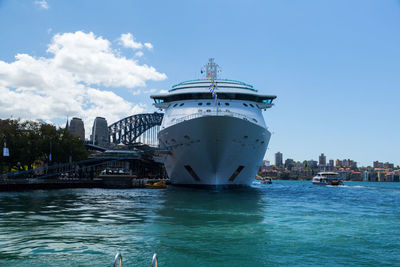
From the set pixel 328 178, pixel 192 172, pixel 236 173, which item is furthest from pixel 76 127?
pixel 236 173

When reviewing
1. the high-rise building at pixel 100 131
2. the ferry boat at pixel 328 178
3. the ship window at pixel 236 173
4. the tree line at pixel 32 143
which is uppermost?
the high-rise building at pixel 100 131

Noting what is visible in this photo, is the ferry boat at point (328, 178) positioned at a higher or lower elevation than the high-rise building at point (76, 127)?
lower

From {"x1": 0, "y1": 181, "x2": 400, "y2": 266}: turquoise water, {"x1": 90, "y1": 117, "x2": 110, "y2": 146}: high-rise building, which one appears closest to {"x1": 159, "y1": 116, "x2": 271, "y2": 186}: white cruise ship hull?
{"x1": 0, "y1": 181, "x2": 400, "y2": 266}: turquoise water

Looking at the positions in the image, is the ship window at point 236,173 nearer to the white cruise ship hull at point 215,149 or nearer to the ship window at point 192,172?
the white cruise ship hull at point 215,149

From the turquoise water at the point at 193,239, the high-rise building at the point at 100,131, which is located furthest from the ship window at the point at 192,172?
the high-rise building at the point at 100,131

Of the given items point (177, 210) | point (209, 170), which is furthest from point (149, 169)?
point (177, 210)

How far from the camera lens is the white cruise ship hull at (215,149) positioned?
35.2 metres

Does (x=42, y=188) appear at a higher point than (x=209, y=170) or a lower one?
lower

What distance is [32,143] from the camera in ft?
185

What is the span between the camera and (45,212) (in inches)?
882

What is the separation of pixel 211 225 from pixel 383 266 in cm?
875

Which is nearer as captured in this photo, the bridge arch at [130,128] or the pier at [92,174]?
the pier at [92,174]

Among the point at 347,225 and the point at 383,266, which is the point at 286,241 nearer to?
the point at 383,266

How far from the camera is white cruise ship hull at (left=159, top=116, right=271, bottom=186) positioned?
3516 cm
